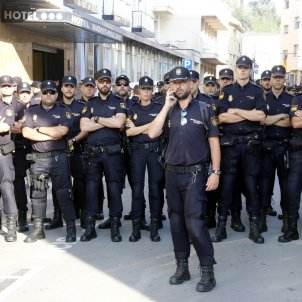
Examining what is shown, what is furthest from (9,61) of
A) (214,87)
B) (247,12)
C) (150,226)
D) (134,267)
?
(247,12)

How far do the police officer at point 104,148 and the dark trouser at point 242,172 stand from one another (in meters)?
1.26

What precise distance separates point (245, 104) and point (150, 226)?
190 centimetres

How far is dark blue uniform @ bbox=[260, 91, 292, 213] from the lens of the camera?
24.9 feet

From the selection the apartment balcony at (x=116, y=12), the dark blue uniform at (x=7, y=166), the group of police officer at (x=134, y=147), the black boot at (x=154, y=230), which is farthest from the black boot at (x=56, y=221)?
the apartment balcony at (x=116, y=12)

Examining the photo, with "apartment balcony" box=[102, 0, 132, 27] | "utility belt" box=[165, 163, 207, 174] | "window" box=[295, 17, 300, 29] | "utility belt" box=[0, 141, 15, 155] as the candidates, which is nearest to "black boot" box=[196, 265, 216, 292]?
"utility belt" box=[165, 163, 207, 174]

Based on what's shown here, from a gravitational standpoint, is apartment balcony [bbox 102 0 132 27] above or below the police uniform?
above

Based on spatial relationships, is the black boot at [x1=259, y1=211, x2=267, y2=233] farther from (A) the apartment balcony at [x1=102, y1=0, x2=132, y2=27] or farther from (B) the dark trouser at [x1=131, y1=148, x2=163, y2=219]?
(A) the apartment balcony at [x1=102, y1=0, x2=132, y2=27]

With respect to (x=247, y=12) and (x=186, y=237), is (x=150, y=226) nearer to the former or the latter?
(x=186, y=237)

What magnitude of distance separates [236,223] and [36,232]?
8.41 ft

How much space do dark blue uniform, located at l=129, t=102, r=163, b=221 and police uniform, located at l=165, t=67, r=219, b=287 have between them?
1634mm

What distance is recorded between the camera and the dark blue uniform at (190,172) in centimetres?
554

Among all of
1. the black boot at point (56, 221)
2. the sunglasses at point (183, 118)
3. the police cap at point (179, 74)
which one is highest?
the police cap at point (179, 74)

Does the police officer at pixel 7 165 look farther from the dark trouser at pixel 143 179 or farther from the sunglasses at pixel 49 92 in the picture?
the dark trouser at pixel 143 179

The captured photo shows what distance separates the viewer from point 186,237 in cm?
577
